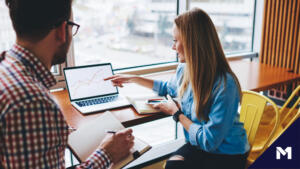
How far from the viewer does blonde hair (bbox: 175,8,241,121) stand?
1.41 metres

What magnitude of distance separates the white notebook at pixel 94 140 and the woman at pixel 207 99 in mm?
303

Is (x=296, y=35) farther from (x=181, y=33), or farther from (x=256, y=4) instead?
(x=181, y=33)

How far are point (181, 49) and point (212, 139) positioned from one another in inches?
19.3

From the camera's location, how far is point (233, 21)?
3.21 m

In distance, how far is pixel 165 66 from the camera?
2709mm

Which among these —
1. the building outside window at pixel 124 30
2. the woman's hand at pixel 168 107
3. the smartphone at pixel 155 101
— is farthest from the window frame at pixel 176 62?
the woman's hand at pixel 168 107

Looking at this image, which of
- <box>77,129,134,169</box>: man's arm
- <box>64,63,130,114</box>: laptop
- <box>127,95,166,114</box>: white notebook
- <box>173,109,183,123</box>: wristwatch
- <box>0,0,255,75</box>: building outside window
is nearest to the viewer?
<box>77,129,134,169</box>: man's arm

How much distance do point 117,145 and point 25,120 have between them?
456 millimetres

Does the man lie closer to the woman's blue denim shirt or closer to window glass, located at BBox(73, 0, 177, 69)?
the woman's blue denim shirt

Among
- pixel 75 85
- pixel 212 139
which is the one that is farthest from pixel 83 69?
pixel 212 139

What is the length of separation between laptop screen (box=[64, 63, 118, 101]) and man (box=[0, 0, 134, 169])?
0.78m

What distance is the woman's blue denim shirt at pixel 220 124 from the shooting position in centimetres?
134

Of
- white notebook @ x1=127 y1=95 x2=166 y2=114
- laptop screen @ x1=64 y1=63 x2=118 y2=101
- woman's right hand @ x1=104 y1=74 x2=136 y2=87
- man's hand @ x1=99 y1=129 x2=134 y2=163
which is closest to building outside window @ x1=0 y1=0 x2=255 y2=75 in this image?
laptop screen @ x1=64 y1=63 x2=118 y2=101

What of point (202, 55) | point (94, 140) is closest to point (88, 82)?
point (94, 140)
